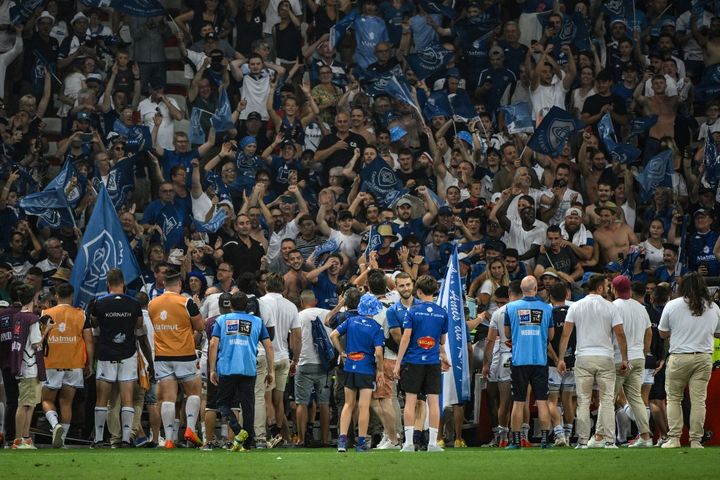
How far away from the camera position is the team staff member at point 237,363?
60.0 feet

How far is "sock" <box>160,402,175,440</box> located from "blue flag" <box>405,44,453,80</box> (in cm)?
1086

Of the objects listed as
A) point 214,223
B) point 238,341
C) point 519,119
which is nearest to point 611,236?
point 519,119

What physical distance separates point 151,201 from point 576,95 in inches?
335

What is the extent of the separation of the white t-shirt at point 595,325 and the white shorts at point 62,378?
688cm

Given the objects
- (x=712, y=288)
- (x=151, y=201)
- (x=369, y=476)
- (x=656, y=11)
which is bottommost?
(x=369, y=476)

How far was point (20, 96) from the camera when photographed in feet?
92.7

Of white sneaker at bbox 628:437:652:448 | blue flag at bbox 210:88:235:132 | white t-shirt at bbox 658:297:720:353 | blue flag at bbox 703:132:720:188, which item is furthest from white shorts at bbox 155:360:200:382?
blue flag at bbox 703:132:720:188

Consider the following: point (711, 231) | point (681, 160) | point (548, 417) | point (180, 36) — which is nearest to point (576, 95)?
point (681, 160)

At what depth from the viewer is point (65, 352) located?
2025 cm

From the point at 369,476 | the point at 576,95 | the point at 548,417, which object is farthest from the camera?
the point at 576,95

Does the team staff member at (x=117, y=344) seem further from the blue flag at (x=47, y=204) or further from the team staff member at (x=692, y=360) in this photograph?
the team staff member at (x=692, y=360)

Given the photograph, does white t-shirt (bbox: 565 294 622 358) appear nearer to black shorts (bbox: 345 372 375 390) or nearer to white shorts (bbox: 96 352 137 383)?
black shorts (bbox: 345 372 375 390)

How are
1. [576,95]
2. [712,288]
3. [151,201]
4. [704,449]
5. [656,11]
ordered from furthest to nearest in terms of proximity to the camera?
[656,11] < [576,95] < [151,201] < [712,288] < [704,449]

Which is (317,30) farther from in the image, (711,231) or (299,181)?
(711,231)
